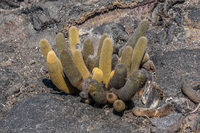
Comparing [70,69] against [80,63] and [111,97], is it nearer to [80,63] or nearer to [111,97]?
[80,63]

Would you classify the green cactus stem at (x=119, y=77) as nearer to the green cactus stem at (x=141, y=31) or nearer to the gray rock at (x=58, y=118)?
the gray rock at (x=58, y=118)

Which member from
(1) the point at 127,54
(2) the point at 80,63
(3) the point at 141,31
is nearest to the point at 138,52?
(1) the point at 127,54

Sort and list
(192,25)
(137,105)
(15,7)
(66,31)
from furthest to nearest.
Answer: (15,7), (66,31), (192,25), (137,105)

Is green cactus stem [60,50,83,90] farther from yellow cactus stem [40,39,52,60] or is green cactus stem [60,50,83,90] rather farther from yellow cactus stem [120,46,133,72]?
yellow cactus stem [120,46,133,72]

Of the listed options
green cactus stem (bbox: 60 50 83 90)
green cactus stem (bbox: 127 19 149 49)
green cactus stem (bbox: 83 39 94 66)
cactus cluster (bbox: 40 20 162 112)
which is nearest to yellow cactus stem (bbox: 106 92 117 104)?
cactus cluster (bbox: 40 20 162 112)

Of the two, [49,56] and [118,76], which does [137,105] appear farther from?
[49,56]

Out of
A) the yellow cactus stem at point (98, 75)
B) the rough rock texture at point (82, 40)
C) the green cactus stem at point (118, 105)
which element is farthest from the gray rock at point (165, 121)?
the yellow cactus stem at point (98, 75)

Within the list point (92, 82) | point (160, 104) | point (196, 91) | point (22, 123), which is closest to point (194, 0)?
point (196, 91)
